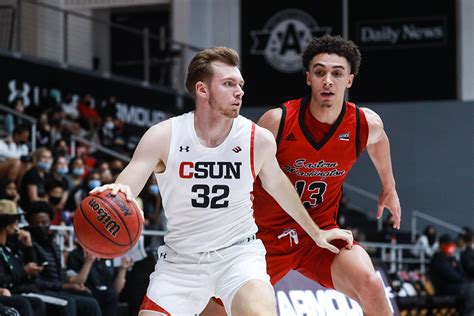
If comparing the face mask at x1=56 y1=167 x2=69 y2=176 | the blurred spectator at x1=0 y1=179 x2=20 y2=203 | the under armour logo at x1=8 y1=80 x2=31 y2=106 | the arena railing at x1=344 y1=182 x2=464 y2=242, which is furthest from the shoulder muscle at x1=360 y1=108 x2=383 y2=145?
the arena railing at x1=344 y1=182 x2=464 y2=242

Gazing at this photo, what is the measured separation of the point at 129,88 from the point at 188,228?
15.3 meters

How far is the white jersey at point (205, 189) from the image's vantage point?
549 cm

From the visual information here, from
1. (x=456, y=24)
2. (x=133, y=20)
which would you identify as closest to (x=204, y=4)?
(x=133, y=20)

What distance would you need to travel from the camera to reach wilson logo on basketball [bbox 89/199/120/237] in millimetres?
5047

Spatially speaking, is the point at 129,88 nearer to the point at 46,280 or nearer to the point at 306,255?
the point at 46,280

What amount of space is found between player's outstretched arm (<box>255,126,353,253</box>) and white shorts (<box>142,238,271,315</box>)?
47 centimetres

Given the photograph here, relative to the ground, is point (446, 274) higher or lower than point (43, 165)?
lower

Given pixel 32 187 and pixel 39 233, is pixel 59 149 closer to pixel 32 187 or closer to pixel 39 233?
pixel 32 187

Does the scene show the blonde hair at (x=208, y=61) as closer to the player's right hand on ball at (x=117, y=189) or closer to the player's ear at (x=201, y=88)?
the player's ear at (x=201, y=88)

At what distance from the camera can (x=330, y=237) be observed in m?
6.12

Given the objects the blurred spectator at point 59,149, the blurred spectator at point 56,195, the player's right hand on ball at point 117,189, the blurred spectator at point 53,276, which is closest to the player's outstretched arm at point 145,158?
the player's right hand on ball at point 117,189

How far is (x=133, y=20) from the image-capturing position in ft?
86.3

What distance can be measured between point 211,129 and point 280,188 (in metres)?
0.60

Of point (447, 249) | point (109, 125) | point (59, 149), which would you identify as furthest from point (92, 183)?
point (447, 249)
